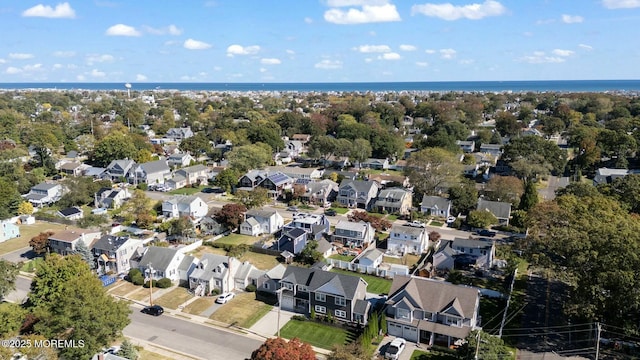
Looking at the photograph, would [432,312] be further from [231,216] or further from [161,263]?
[231,216]

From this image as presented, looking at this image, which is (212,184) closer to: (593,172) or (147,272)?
(147,272)

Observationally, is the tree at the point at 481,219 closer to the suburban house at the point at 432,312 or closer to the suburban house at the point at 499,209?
the suburban house at the point at 499,209

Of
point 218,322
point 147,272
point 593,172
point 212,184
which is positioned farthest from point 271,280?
point 593,172

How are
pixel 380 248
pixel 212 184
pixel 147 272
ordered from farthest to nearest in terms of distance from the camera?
pixel 212 184
pixel 380 248
pixel 147 272

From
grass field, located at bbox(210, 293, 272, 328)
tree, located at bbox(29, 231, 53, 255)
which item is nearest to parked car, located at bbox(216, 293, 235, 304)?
grass field, located at bbox(210, 293, 272, 328)

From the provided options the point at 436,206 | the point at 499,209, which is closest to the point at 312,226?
the point at 436,206

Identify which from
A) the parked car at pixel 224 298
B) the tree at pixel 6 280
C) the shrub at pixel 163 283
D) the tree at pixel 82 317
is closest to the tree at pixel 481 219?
the parked car at pixel 224 298
